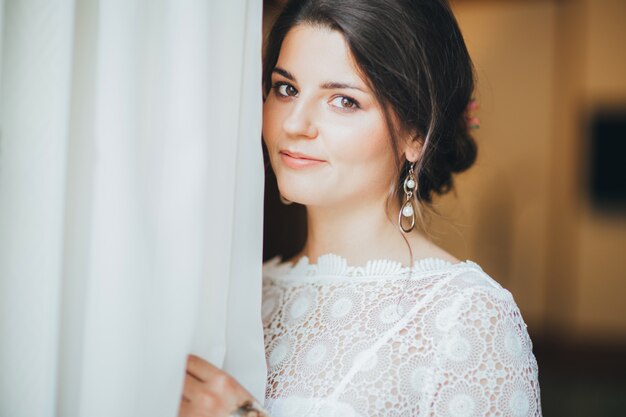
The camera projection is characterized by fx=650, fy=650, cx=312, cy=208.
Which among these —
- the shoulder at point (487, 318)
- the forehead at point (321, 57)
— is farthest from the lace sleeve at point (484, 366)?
the forehead at point (321, 57)

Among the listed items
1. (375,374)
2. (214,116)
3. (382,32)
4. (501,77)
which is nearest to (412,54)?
(382,32)

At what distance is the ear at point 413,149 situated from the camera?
1271 millimetres

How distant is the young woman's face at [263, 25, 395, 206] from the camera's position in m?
1.15

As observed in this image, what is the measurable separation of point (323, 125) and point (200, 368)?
47 centimetres

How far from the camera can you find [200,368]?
0.95 m

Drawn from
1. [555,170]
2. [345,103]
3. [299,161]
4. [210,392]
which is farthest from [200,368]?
[555,170]

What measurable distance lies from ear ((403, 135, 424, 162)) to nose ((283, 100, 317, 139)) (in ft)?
0.69

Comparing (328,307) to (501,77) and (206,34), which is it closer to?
(206,34)

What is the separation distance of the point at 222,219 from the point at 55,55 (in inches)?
12.4

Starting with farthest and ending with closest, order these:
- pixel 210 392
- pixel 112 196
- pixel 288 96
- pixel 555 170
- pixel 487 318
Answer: pixel 555 170 → pixel 288 96 → pixel 487 318 → pixel 210 392 → pixel 112 196

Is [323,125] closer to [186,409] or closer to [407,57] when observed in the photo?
[407,57]

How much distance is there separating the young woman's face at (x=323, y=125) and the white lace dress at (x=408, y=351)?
0.64ft

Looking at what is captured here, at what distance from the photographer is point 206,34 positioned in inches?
35.2

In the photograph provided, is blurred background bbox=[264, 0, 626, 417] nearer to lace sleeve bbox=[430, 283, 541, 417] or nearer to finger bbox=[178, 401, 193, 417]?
lace sleeve bbox=[430, 283, 541, 417]
